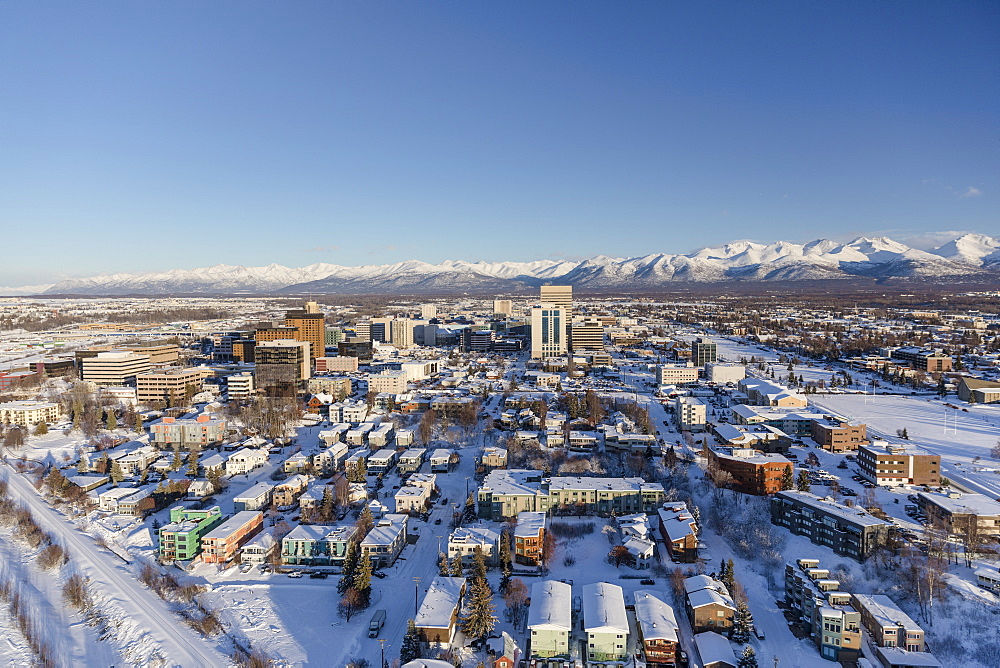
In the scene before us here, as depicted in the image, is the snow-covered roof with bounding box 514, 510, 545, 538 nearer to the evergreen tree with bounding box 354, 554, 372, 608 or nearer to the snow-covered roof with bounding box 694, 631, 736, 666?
the evergreen tree with bounding box 354, 554, 372, 608

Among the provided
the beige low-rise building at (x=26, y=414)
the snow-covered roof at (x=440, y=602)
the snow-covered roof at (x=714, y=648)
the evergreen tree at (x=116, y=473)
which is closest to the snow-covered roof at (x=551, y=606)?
the snow-covered roof at (x=440, y=602)

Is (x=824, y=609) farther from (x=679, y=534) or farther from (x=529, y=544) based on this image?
(x=529, y=544)

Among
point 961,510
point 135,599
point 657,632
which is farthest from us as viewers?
point 961,510

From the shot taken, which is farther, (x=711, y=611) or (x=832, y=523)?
(x=832, y=523)

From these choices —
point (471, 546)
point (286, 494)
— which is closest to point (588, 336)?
point (286, 494)

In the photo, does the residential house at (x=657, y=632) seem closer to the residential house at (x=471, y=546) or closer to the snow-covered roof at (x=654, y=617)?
the snow-covered roof at (x=654, y=617)

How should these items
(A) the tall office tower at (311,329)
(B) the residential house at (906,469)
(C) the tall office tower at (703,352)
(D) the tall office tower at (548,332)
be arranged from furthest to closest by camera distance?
1. (D) the tall office tower at (548,332)
2. (A) the tall office tower at (311,329)
3. (C) the tall office tower at (703,352)
4. (B) the residential house at (906,469)

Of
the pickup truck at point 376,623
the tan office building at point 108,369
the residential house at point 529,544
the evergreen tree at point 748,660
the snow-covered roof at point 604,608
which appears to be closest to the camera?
the evergreen tree at point 748,660

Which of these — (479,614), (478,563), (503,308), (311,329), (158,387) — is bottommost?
(479,614)

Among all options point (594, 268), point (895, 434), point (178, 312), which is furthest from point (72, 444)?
point (594, 268)
